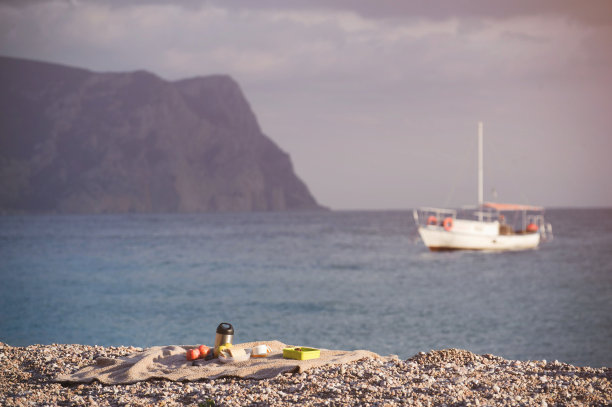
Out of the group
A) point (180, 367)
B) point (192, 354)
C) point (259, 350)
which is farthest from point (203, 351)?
point (259, 350)

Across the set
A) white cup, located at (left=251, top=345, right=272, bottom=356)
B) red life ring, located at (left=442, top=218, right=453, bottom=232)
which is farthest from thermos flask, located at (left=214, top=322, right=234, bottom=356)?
Answer: red life ring, located at (left=442, top=218, right=453, bottom=232)

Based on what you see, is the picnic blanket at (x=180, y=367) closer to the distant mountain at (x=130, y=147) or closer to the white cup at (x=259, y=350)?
the white cup at (x=259, y=350)

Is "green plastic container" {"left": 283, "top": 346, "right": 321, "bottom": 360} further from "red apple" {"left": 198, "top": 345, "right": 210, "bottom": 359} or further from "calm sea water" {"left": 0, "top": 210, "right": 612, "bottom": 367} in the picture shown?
"calm sea water" {"left": 0, "top": 210, "right": 612, "bottom": 367}

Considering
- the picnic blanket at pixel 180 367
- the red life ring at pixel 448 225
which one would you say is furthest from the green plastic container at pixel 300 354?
the red life ring at pixel 448 225

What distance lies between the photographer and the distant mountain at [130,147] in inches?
5635

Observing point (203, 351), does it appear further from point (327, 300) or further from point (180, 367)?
point (327, 300)

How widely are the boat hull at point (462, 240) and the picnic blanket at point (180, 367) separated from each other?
3961cm

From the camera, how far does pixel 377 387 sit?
5293mm

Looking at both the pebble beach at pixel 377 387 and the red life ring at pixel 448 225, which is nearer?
the pebble beach at pixel 377 387

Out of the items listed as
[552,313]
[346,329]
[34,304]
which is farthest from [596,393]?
[34,304]

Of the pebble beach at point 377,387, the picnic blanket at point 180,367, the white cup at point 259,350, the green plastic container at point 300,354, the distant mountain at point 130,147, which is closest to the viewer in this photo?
the pebble beach at point 377,387

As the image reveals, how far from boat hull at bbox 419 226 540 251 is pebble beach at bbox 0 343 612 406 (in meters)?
39.4

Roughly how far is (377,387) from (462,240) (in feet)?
135

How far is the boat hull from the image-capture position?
4500 centimetres
